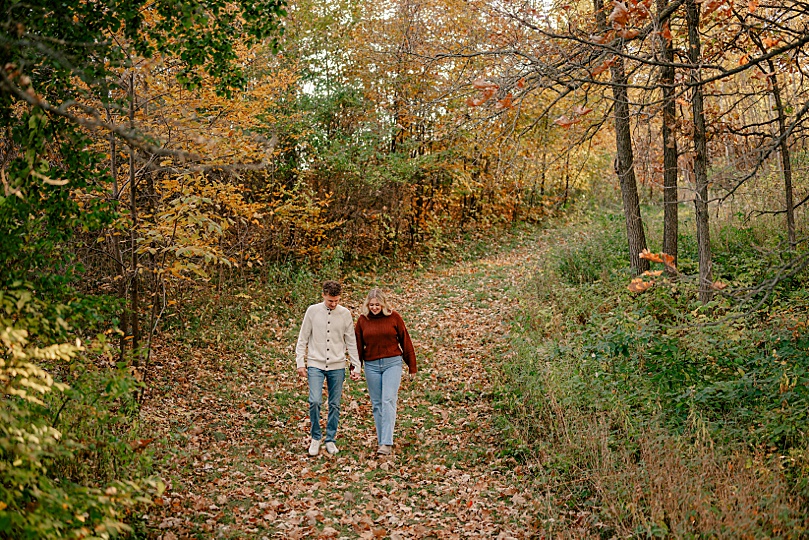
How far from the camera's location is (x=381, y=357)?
8203 millimetres

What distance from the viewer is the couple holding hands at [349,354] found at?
8047mm

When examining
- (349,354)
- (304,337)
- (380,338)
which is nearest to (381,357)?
(380,338)

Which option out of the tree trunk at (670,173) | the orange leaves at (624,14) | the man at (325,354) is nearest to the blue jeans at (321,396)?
the man at (325,354)

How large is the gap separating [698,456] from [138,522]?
4896mm

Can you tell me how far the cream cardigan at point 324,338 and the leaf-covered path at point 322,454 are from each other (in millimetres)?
1146

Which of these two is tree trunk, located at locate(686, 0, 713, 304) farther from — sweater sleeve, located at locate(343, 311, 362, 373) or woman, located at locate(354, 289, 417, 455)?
sweater sleeve, located at locate(343, 311, 362, 373)

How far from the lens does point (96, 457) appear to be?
5672mm

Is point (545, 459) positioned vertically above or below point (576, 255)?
below

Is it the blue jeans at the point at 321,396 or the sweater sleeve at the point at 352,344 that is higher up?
the sweater sleeve at the point at 352,344

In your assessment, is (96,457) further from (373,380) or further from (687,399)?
(687,399)

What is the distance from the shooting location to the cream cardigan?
8.05 m

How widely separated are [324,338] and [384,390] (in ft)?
3.26

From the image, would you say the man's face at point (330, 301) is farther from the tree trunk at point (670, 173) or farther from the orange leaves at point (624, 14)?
the tree trunk at point (670, 173)

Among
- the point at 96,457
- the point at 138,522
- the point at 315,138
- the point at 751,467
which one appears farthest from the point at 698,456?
the point at 315,138
